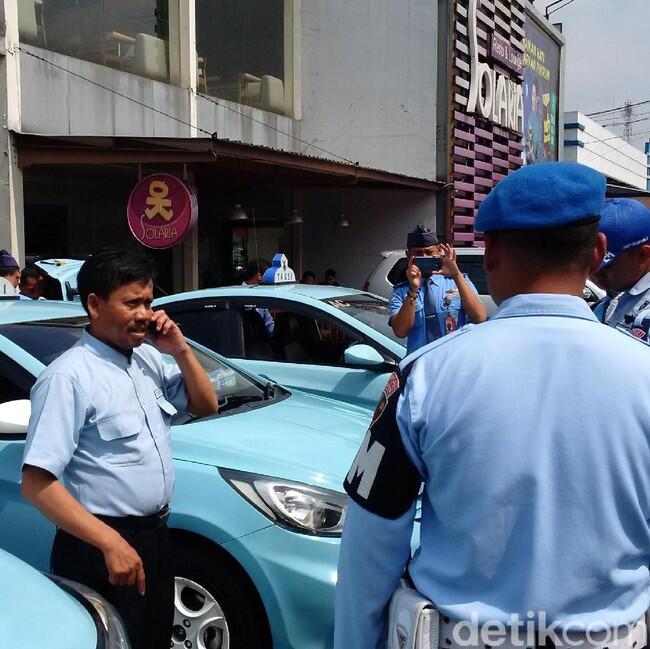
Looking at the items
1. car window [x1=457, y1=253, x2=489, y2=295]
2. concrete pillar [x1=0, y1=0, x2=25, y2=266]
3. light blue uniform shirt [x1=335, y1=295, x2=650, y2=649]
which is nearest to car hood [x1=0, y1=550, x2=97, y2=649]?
light blue uniform shirt [x1=335, y1=295, x2=650, y2=649]

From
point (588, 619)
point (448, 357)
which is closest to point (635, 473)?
point (588, 619)

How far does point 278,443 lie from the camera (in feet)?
10.4

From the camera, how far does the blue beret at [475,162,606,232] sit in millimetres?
1356

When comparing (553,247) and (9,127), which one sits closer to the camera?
(553,247)

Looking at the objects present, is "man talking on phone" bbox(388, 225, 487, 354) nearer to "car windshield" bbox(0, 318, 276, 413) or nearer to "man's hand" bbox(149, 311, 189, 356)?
"car windshield" bbox(0, 318, 276, 413)

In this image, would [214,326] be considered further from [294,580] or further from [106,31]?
[106,31]

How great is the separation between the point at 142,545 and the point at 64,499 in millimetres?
346

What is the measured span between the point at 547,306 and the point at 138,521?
1.50m

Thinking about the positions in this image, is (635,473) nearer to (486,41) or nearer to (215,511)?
(215,511)

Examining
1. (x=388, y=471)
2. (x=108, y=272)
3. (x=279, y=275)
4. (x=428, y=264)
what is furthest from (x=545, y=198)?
(x=279, y=275)

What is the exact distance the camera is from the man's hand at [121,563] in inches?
83.0

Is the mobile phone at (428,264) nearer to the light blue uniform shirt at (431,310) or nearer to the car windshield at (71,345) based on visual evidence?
the light blue uniform shirt at (431,310)

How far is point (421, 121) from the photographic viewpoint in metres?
15.8

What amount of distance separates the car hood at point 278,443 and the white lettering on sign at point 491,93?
14070mm
